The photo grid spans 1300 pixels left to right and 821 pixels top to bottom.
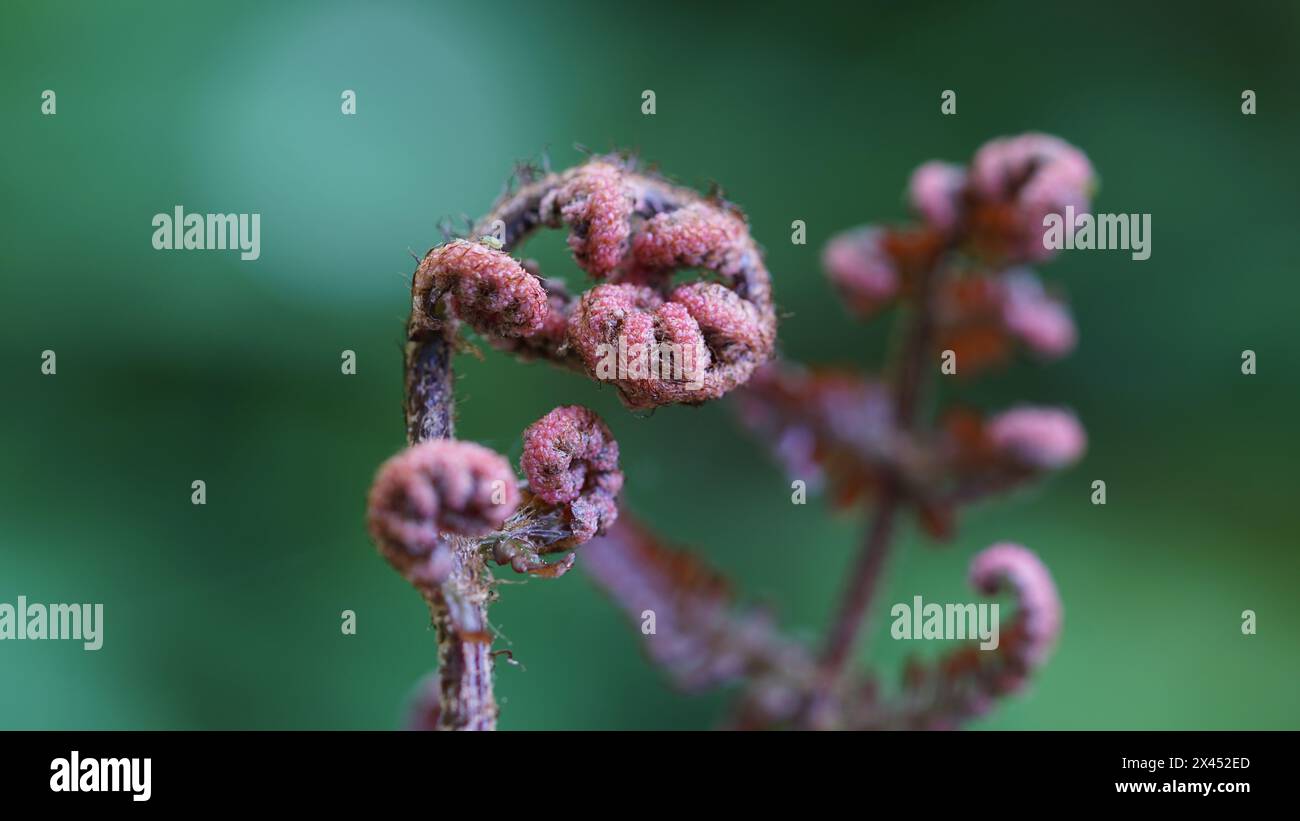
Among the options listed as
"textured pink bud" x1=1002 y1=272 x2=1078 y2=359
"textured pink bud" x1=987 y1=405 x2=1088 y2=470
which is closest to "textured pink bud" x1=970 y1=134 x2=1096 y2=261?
"textured pink bud" x1=1002 y1=272 x2=1078 y2=359

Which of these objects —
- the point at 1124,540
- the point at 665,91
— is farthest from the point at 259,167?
the point at 1124,540

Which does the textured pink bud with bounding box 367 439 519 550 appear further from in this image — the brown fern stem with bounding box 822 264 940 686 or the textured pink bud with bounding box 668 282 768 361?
the brown fern stem with bounding box 822 264 940 686

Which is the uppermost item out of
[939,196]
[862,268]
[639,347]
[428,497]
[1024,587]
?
[939,196]

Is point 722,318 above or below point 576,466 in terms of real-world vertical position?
above

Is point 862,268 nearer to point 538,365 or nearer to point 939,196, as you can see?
point 939,196

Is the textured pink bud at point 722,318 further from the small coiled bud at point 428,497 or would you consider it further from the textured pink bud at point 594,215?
the small coiled bud at point 428,497

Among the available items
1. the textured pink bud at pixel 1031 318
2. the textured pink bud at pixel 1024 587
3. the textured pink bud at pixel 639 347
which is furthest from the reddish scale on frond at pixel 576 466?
the textured pink bud at pixel 1031 318

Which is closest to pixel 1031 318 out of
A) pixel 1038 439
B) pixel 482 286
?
pixel 1038 439
